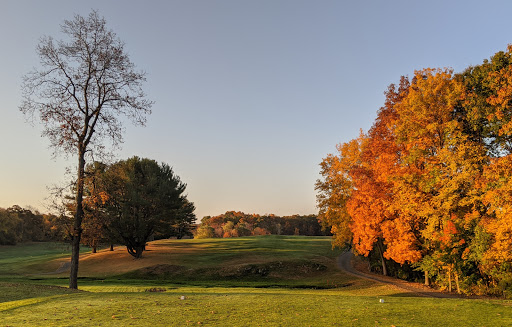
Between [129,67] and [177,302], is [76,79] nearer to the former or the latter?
[129,67]

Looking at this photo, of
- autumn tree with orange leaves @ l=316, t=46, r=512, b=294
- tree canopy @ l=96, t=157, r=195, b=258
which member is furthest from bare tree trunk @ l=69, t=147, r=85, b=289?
tree canopy @ l=96, t=157, r=195, b=258

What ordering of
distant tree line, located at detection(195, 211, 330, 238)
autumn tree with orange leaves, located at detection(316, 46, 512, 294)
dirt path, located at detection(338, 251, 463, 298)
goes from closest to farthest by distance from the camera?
autumn tree with orange leaves, located at detection(316, 46, 512, 294) < dirt path, located at detection(338, 251, 463, 298) < distant tree line, located at detection(195, 211, 330, 238)

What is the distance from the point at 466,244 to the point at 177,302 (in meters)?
20.2

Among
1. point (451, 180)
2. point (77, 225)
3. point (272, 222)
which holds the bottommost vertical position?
point (272, 222)

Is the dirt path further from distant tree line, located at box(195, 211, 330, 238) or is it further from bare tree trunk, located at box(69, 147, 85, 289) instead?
distant tree line, located at box(195, 211, 330, 238)

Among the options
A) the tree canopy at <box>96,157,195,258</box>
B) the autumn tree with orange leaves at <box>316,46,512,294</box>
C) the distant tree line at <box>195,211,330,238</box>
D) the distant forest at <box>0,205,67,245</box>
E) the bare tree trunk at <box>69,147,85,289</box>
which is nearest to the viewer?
the bare tree trunk at <box>69,147,85,289</box>

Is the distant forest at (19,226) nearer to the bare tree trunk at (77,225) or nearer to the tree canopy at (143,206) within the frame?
the tree canopy at (143,206)

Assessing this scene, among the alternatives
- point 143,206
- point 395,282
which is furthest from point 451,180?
point 143,206

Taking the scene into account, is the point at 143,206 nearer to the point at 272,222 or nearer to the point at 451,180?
the point at 451,180

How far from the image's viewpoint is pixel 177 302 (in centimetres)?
1270

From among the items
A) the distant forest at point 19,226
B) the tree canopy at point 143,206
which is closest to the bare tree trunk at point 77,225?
the tree canopy at point 143,206

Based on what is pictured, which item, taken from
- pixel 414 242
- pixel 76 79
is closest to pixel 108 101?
pixel 76 79

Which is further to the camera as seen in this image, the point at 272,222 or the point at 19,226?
the point at 272,222

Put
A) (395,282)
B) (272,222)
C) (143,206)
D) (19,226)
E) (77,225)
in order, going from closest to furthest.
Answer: (77,225) < (395,282) < (143,206) < (19,226) < (272,222)
